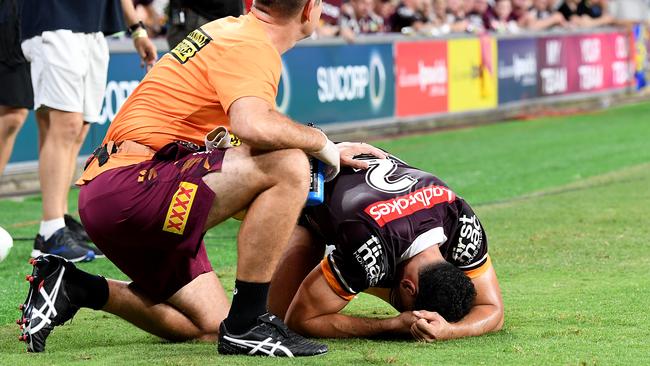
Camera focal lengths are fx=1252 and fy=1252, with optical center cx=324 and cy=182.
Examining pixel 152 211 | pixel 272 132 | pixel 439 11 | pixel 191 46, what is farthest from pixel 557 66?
pixel 272 132

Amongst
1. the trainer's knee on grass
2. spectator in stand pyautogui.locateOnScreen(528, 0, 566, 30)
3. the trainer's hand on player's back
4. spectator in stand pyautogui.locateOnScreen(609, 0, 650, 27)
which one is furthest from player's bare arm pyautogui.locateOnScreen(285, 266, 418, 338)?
spectator in stand pyautogui.locateOnScreen(609, 0, 650, 27)

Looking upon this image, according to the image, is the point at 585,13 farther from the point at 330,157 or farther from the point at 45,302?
the point at 45,302

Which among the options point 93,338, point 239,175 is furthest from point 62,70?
point 239,175

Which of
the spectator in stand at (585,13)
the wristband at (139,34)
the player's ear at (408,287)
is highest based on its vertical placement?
the wristband at (139,34)

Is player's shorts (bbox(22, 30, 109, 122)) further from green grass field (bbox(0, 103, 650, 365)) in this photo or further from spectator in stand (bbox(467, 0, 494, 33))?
spectator in stand (bbox(467, 0, 494, 33))

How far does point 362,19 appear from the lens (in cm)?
1617

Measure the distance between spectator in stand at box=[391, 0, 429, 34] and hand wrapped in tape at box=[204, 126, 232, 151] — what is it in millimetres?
11866

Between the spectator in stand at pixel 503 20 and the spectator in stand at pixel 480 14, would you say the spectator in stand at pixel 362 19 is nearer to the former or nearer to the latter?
the spectator in stand at pixel 480 14

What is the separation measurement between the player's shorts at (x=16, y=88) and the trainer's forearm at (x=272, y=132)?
11.2ft

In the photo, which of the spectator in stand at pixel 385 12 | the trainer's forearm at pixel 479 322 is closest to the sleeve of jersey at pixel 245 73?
the trainer's forearm at pixel 479 322

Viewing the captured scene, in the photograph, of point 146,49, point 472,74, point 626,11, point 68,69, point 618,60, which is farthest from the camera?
point 626,11

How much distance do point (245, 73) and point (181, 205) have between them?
1.81 ft

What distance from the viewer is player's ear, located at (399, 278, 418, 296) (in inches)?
190

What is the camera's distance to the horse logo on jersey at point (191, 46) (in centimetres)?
484
